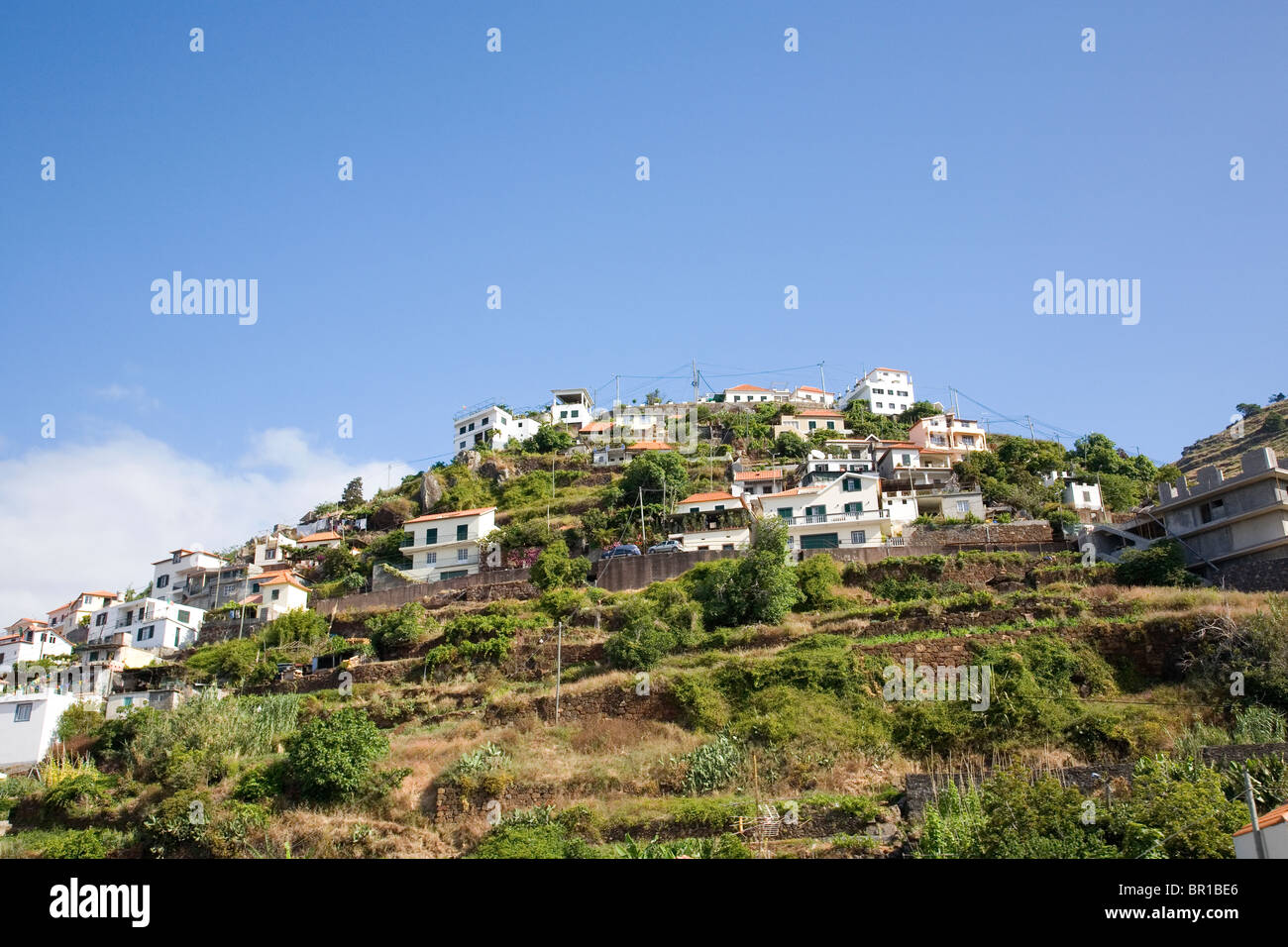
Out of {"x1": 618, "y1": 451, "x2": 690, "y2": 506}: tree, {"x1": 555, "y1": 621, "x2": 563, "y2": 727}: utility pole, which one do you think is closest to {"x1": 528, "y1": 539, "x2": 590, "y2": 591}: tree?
{"x1": 555, "y1": 621, "x2": 563, "y2": 727}: utility pole

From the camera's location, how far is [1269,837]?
16.5m

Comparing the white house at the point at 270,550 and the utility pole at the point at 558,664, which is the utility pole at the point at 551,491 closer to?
the utility pole at the point at 558,664

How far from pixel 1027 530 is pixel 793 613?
11551 mm

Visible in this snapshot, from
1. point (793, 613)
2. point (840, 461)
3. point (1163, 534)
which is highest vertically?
point (840, 461)

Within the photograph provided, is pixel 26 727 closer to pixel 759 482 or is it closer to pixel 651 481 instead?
pixel 651 481

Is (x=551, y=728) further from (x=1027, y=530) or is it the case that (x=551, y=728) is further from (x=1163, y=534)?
(x=1163, y=534)

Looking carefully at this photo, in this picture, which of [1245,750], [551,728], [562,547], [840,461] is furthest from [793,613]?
[840,461]

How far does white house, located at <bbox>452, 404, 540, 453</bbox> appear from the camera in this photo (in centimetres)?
7300

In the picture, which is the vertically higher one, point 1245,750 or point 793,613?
point 793,613

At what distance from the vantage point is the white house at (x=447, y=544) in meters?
49.1

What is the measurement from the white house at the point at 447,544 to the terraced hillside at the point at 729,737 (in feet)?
40.1

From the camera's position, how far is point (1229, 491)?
36938 mm
